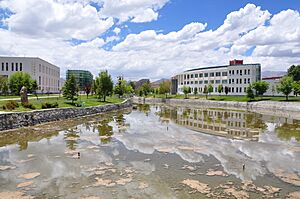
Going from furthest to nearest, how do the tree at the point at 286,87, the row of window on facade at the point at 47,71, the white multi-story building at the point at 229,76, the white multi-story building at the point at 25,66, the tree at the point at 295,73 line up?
the white multi-story building at the point at 229,76
the row of window on facade at the point at 47,71
the tree at the point at 295,73
the white multi-story building at the point at 25,66
the tree at the point at 286,87

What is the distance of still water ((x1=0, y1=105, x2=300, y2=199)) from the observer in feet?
40.4

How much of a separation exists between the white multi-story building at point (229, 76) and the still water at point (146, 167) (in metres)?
84.7

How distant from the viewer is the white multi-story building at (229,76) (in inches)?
4173

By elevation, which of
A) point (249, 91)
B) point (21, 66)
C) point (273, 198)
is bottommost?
point (273, 198)

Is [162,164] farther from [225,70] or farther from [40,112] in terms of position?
[225,70]

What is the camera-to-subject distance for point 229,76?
112 meters

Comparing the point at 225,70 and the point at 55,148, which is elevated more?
the point at 225,70

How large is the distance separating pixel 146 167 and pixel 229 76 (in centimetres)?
10211

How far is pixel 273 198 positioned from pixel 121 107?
59687 millimetres

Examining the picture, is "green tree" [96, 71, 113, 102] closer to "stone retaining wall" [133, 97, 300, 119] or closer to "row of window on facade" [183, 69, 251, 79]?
"stone retaining wall" [133, 97, 300, 119]

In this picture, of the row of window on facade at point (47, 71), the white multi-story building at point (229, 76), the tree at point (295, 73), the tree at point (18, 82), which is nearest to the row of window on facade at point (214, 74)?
the white multi-story building at point (229, 76)

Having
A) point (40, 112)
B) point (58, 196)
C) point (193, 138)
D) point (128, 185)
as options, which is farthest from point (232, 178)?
point (40, 112)

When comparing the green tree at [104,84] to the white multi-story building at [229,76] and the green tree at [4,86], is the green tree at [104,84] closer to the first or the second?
the green tree at [4,86]

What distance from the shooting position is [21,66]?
316 ft
